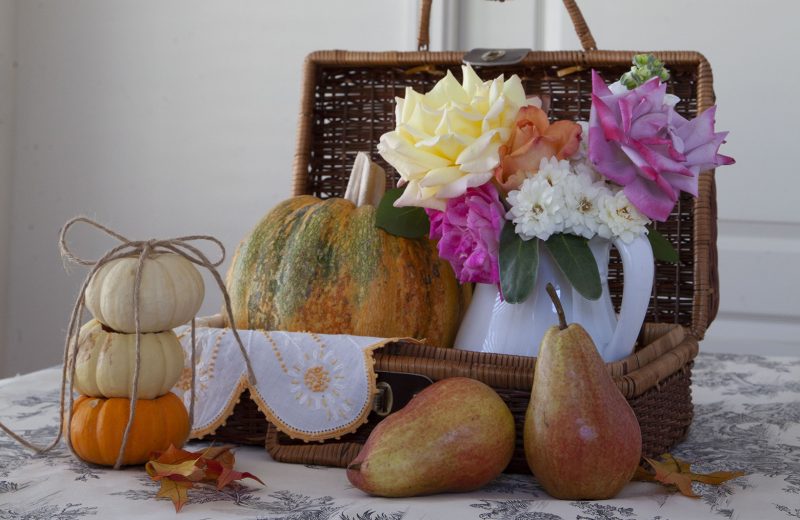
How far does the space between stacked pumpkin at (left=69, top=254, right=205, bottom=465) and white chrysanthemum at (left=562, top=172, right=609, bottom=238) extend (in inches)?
12.0

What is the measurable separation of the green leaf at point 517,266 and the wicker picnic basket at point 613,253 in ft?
0.17

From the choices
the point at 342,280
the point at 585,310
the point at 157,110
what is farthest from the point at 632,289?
the point at 157,110

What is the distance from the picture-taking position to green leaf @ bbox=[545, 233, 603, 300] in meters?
0.71

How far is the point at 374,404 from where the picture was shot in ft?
2.45

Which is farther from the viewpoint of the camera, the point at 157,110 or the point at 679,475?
the point at 157,110

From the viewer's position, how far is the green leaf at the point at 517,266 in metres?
0.71

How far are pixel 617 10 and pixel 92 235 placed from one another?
1334 mm

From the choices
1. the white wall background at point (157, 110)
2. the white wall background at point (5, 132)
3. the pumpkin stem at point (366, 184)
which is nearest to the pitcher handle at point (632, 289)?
the pumpkin stem at point (366, 184)

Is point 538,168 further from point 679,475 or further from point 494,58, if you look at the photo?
point 494,58

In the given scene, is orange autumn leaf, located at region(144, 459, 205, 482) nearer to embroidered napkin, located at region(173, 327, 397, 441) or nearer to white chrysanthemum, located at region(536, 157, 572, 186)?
embroidered napkin, located at region(173, 327, 397, 441)

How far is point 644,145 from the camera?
27.9 inches

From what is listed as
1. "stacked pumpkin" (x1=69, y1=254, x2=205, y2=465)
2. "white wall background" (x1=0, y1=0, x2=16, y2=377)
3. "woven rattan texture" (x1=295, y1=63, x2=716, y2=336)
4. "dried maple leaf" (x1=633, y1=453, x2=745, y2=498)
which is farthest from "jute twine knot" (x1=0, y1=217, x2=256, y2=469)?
"white wall background" (x1=0, y1=0, x2=16, y2=377)

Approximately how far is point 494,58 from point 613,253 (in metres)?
0.29

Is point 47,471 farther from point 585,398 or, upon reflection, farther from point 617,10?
point 617,10
